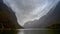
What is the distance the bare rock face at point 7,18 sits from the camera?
126 centimetres

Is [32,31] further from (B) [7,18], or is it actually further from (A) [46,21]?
(B) [7,18]

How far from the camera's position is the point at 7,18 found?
1.27m

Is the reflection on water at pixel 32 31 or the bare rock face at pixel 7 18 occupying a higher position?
the bare rock face at pixel 7 18

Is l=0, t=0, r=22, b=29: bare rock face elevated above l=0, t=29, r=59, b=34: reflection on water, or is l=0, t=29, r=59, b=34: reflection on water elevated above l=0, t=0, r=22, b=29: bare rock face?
l=0, t=0, r=22, b=29: bare rock face

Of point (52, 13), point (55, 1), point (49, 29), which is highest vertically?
point (55, 1)

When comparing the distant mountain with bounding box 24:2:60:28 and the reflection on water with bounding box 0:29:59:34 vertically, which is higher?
the distant mountain with bounding box 24:2:60:28

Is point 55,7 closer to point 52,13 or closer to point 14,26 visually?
point 52,13

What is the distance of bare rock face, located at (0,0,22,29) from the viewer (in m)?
1.26

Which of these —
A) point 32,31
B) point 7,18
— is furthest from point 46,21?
point 7,18

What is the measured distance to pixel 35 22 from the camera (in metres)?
1.29

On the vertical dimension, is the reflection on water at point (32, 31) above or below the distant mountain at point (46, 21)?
below

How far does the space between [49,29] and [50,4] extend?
25cm

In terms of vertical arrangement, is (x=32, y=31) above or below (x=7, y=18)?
below

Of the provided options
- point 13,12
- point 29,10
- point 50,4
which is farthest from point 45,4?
point 13,12
